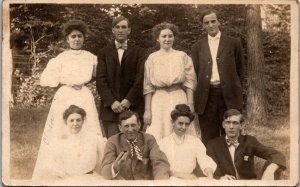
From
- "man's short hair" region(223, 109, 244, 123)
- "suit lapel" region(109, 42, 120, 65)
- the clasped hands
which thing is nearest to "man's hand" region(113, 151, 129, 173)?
the clasped hands

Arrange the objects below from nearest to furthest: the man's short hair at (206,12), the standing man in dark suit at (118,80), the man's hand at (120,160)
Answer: the man's hand at (120,160)
the standing man in dark suit at (118,80)
the man's short hair at (206,12)

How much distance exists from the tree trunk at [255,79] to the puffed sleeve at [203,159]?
535mm

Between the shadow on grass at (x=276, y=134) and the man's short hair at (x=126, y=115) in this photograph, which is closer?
the man's short hair at (x=126, y=115)

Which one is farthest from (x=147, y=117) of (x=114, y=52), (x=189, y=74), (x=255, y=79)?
(x=255, y=79)

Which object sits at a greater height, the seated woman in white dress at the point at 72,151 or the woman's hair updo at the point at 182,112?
the woman's hair updo at the point at 182,112

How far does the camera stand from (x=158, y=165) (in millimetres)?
5625

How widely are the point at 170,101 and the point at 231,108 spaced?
0.58 meters

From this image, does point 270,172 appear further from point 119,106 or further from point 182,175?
point 119,106

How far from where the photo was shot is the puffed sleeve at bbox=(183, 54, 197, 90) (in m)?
5.75

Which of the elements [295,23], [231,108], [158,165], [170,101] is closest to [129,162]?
[158,165]

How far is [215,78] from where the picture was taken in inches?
226

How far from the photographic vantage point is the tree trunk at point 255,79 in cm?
577

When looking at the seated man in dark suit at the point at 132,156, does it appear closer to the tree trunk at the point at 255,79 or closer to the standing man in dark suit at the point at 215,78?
the standing man in dark suit at the point at 215,78

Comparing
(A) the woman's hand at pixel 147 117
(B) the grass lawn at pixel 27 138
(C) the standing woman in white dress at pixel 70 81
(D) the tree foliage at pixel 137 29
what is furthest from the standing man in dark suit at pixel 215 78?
(C) the standing woman in white dress at pixel 70 81
